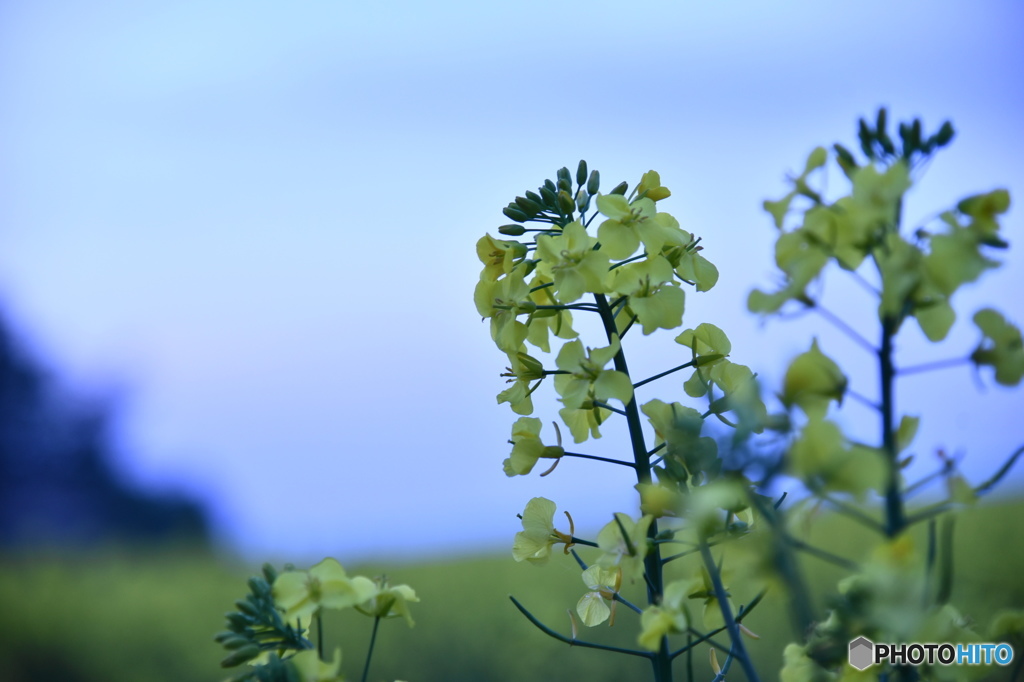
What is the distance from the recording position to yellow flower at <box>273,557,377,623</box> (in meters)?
0.79

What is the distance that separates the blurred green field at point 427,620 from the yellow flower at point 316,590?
2.12m

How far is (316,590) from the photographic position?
804mm

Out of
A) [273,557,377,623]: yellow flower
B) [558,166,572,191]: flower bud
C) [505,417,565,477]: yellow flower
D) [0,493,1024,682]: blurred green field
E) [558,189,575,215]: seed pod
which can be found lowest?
[0,493,1024,682]: blurred green field

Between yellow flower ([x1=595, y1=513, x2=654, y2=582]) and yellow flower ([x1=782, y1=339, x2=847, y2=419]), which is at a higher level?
yellow flower ([x1=782, y1=339, x2=847, y2=419])

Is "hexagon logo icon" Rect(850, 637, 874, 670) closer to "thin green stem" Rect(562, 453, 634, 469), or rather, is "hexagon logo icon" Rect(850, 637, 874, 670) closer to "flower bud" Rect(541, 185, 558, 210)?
"thin green stem" Rect(562, 453, 634, 469)

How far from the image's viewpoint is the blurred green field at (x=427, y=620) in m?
3.53

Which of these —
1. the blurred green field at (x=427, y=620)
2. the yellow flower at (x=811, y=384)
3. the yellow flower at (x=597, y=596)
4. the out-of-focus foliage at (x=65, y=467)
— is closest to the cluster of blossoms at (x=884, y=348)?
the yellow flower at (x=811, y=384)

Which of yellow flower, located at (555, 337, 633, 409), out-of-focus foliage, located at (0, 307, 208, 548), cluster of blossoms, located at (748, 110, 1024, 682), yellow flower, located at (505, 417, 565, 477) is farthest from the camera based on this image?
out-of-focus foliage, located at (0, 307, 208, 548)

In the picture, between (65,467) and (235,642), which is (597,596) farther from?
→ (65,467)

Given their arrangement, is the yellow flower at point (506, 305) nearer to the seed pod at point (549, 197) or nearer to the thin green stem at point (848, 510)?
the seed pod at point (549, 197)

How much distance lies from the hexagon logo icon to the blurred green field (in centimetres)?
224

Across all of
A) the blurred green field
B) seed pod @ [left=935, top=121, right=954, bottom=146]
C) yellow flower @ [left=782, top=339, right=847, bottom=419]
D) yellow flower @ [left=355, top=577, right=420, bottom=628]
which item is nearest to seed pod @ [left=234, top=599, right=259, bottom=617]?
yellow flower @ [left=355, top=577, right=420, bottom=628]

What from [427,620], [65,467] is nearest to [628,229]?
[427,620]

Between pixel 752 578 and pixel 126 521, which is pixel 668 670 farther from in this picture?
pixel 126 521
